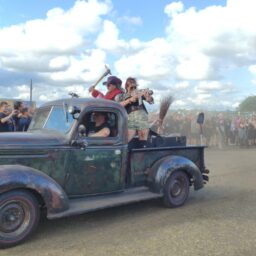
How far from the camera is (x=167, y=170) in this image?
283 inches

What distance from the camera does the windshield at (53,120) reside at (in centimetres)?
625

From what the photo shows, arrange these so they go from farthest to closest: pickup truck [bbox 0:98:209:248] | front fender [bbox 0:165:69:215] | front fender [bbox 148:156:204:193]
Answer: front fender [bbox 148:156:204:193] → pickup truck [bbox 0:98:209:248] → front fender [bbox 0:165:69:215]

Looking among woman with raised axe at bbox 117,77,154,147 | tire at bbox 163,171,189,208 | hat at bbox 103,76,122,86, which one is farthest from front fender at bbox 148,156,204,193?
hat at bbox 103,76,122,86

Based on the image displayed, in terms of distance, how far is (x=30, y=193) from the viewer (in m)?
5.37

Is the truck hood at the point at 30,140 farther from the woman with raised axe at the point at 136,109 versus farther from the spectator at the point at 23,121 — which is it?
the spectator at the point at 23,121

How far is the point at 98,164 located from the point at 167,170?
138cm

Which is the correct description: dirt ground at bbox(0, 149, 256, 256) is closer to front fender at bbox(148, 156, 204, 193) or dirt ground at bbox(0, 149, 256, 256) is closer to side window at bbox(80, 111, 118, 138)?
front fender at bbox(148, 156, 204, 193)

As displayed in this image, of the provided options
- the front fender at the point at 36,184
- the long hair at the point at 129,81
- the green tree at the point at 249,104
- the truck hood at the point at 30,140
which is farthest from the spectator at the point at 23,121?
the green tree at the point at 249,104

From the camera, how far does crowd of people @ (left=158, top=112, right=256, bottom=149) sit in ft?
69.4

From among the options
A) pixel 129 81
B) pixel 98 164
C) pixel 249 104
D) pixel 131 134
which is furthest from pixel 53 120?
pixel 249 104

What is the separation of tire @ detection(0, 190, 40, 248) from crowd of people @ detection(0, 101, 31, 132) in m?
4.45

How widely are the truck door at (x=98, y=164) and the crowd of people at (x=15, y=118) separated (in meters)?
3.59

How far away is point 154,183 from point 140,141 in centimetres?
80

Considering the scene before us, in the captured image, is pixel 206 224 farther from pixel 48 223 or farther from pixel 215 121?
pixel 215 121
